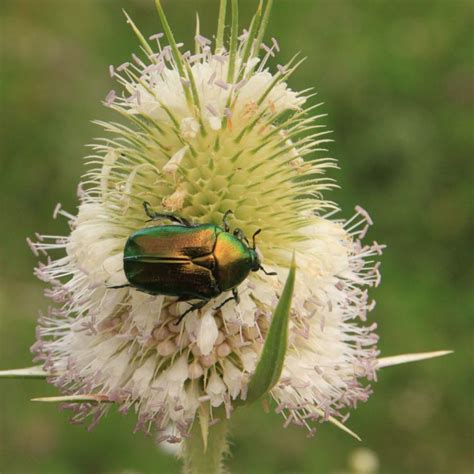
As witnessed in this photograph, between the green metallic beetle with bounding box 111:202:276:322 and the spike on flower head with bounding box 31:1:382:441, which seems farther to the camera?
the spike on flower head with bounding box 31:1:382:441

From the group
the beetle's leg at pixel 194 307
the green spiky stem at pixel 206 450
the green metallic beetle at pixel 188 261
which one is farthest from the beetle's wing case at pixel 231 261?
the green spiky stem at pixel 206 450

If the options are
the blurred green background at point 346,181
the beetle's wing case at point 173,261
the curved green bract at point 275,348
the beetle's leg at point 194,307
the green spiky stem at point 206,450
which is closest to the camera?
the curved green bract at point 275,348

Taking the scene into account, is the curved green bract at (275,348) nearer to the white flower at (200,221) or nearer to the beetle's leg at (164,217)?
the white flower at (200,221)

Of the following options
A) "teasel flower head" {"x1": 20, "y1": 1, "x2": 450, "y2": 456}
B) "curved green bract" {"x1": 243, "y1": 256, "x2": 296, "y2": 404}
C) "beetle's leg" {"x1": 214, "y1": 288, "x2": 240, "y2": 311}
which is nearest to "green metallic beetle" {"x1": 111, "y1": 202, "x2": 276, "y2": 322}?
"beetle's leg" {"x1": 214, "y1": 288, "x2": 240, "y2": 311}

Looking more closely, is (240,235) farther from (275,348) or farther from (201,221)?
(275,348)

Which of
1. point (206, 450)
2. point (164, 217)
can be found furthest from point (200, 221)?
point (206, 450)

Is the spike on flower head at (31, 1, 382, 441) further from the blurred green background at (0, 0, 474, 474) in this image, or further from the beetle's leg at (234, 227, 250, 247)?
the blurred green background at (0, 0, 474, 474)

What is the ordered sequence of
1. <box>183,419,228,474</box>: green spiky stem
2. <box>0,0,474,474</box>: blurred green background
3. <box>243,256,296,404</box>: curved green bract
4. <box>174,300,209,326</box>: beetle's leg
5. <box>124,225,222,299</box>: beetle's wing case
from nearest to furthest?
<box>243,256,296,404</box>: curved green bract
<box>124,225,222,299</box>: beetle's wing case
<box>174,300,209,326</box>: beetle's leg
<box>183,419,228,474</box>: green spiky stem
<box>0,0,474,474</box>: blurred green background
